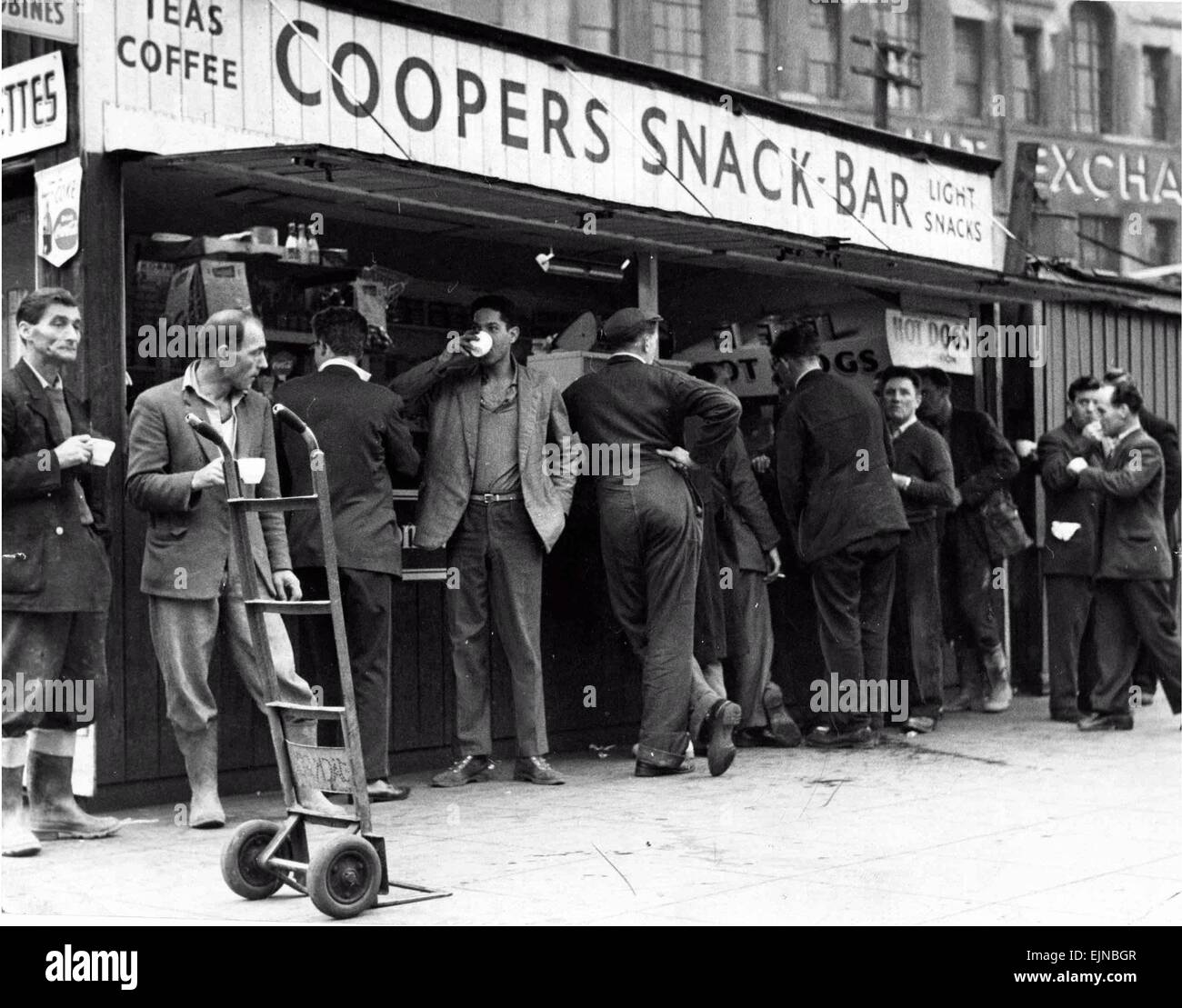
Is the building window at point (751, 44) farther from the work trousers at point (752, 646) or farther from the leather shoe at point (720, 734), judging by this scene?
the leather shoe at point (720, 734)

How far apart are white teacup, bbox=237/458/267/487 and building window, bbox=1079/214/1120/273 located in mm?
36684

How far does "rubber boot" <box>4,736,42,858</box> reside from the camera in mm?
6785

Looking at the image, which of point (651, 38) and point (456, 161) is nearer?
point (456, 161)

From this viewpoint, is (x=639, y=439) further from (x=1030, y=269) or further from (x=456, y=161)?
(x=1030, y=269)

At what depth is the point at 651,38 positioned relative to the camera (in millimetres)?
23031

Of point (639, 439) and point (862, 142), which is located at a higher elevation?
point (862, 142)

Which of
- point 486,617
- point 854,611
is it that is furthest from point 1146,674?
point 486,617

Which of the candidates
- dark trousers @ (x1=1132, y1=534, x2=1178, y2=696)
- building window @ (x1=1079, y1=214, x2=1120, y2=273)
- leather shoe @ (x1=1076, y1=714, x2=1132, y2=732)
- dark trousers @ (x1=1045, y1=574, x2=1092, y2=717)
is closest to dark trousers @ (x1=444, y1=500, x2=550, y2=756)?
leather shoe @ (x1=1076, y1=714, x2=1132, y2=732)

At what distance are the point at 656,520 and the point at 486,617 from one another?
0.97 m

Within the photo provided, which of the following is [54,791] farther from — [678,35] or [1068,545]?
[678,35]

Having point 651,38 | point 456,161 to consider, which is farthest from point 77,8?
point 651,38

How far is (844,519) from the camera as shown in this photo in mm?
10016

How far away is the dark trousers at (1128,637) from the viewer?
1076 cm
